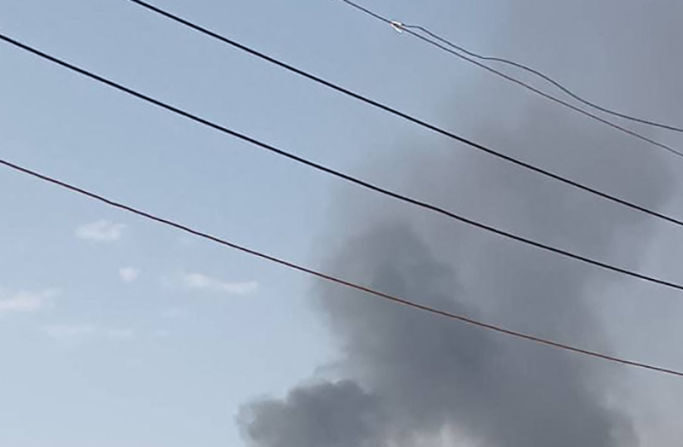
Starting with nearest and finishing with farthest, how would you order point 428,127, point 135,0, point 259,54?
point 135,0, point 259,54, point 428,127

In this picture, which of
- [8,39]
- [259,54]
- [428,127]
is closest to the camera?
[8,39]

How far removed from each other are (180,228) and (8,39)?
15.5 feet

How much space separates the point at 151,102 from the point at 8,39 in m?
2.29

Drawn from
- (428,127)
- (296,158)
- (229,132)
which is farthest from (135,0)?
(428,127)

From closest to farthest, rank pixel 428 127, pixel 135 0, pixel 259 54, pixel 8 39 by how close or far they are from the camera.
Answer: pixel 8 39 → pixel 135 0 → pixel 259 54 → pixel 428 127

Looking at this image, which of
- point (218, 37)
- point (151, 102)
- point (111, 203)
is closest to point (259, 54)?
point (218, 37)

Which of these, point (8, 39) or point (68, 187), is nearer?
point (8, 39)

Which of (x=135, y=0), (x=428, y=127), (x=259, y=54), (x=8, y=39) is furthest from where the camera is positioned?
(x=428, y=127)

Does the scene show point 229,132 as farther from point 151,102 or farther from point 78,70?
point 78,70

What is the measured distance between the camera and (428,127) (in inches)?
815

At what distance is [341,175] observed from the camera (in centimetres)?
1955

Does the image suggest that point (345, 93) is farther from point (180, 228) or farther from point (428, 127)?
point (180, 228)

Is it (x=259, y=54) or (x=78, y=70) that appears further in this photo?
(x=259, y=54)

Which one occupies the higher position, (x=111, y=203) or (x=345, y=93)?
(x=345, y=93)
